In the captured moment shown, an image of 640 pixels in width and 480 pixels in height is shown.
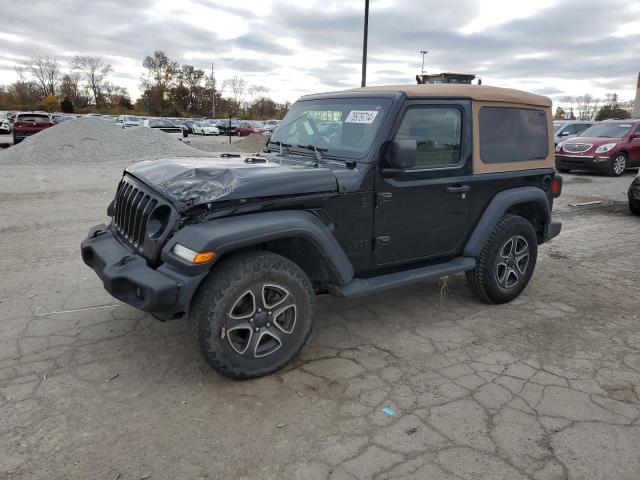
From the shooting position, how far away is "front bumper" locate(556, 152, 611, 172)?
14469mm

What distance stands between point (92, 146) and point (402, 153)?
52.9 feet

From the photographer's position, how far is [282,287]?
3.18m

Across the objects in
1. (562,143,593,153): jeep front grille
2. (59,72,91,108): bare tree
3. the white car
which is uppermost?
(59,72,91,108): bare tree

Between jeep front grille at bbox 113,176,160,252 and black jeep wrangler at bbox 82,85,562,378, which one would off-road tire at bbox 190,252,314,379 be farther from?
jeep front grille at bbox 113,176,160,252

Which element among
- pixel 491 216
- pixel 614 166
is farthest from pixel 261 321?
pixel 614 166

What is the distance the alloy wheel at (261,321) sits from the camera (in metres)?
3.10

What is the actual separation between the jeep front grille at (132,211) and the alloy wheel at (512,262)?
9.83ft

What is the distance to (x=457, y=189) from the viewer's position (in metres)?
4.09

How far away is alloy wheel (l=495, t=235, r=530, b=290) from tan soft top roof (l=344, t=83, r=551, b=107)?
125cm

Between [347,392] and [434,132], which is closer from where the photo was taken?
[347,392]

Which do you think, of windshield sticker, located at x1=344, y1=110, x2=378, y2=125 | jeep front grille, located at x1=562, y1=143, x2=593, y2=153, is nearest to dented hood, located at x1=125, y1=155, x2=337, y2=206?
windshield sticker, located at x1=344, y1=110, x2=378, y2=125

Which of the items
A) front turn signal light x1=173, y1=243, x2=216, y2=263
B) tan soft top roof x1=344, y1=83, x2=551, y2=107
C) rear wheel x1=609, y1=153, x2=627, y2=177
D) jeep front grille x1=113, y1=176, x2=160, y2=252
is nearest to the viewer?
front turn signal light x1=173, y1=243, x2=216, y2=263

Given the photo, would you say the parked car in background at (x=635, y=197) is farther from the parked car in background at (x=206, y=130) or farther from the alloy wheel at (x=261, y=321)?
the parked car in background at (x=206, y=130)

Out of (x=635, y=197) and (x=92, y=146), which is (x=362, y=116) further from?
(x=92, y=146)
